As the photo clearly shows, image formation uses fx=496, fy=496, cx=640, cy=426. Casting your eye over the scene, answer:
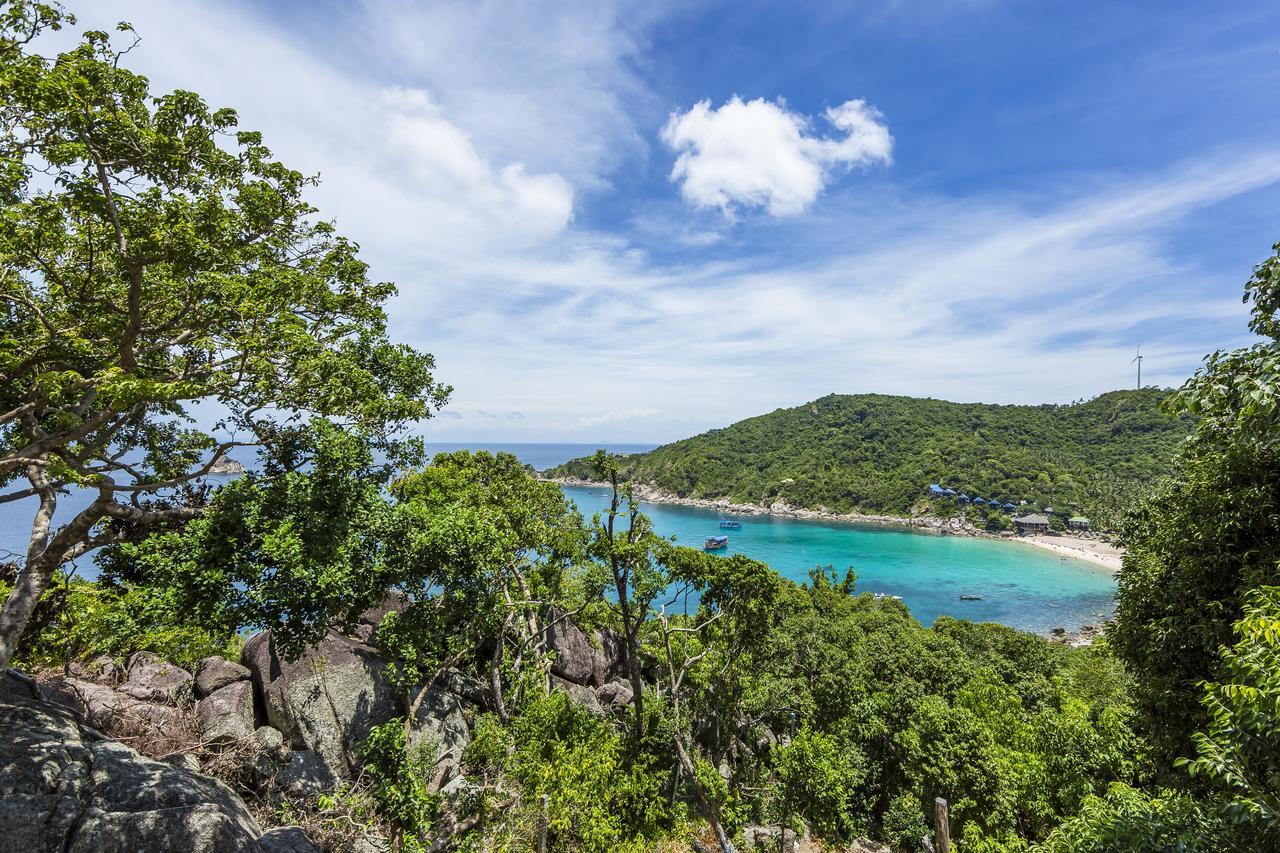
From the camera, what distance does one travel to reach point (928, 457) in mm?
113125

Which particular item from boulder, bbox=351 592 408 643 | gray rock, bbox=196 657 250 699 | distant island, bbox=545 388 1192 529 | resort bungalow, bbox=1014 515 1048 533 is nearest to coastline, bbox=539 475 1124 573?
distant island, bbox=545 388 1192 529

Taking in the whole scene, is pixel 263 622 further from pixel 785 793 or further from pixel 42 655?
pixel 785 793

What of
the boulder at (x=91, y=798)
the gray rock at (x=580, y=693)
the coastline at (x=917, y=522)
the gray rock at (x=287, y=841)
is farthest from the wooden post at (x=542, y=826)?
the coastline at (x=917, y=522)

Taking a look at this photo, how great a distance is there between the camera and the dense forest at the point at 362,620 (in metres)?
6.56

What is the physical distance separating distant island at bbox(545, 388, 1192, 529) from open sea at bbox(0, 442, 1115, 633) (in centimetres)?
1338

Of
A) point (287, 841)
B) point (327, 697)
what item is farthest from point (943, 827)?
point (327, 697)

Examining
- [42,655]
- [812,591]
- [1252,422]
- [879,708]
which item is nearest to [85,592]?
[42,655]

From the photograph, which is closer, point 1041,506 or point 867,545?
point 867,545

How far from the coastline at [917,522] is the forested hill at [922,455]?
2614mm

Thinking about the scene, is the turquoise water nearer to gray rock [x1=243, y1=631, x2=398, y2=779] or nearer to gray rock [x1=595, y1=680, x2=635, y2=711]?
gray rock [x1=595, y1=680, x2=635, y2=711]

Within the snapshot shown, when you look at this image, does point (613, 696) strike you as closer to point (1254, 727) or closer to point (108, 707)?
point (108, 707)

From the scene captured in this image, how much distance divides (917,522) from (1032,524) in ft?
59.4

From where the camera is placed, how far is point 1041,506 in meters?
91.7

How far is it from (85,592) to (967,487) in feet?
395
